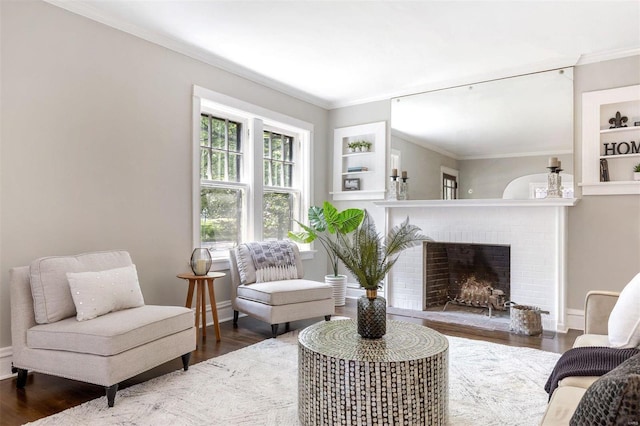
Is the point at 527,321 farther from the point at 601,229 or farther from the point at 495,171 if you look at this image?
the point at 495,171

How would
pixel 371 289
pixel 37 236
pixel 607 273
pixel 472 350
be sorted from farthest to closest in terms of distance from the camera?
pixel 607 273
pixel 472 350
pixel 37 236
pixel 371 289

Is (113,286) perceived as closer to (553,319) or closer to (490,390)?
(490,390)

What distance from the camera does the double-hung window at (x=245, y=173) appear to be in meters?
4.24

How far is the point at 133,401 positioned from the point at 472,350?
2.55 m

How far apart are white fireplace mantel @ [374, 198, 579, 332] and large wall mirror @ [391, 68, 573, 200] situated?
163mm

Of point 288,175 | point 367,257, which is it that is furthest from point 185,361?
point 288,175

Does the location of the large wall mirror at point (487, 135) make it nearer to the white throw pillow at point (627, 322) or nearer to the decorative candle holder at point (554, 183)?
the decorative candle holder at point (554, 183)

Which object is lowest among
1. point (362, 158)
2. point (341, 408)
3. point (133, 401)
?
point (133, 401)

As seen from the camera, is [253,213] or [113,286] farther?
[253,213]

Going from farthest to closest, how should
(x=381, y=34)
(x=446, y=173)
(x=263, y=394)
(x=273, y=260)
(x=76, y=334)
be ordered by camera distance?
(x=446, y=173) < (x=273, y=260) < (x=381, y=34) < (x=263, y=394) < (x=76, y=334)

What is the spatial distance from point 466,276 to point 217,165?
3.22 meters

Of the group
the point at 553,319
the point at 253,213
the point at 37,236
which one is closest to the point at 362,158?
the point at 253,213

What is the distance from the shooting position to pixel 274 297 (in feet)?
12.0

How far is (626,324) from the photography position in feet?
6.28
